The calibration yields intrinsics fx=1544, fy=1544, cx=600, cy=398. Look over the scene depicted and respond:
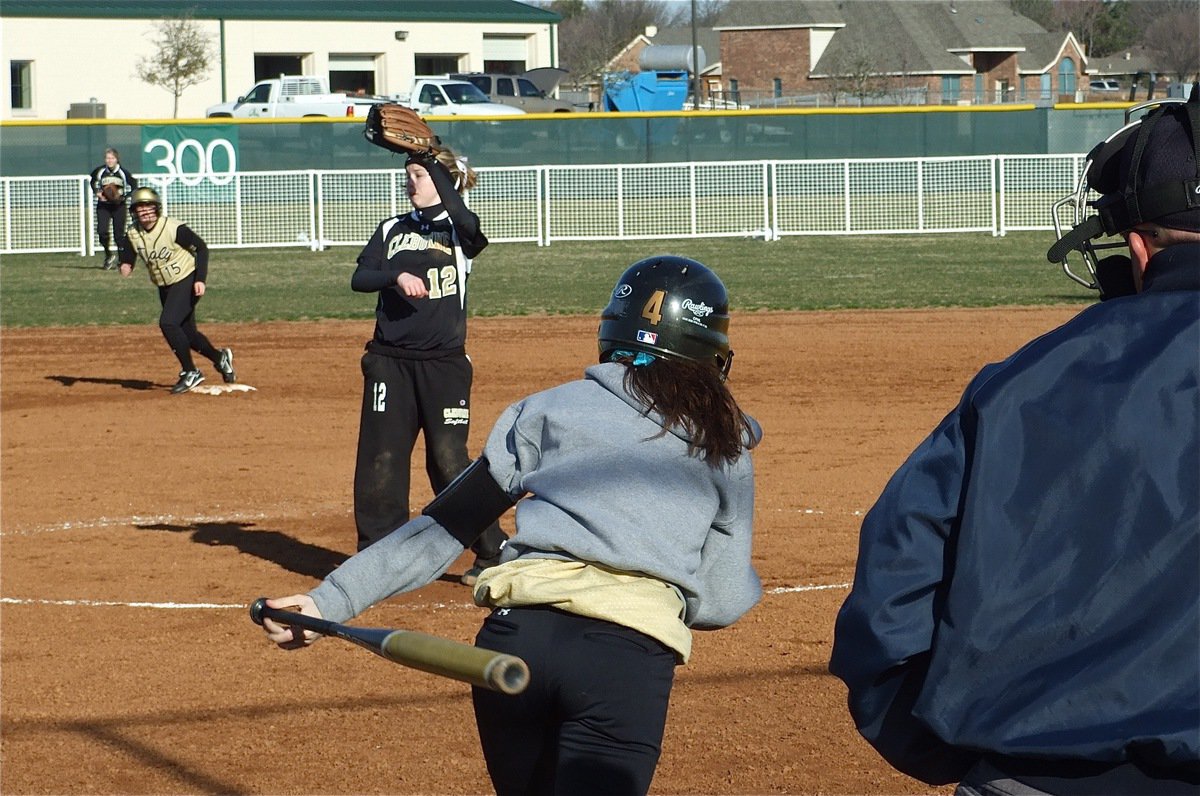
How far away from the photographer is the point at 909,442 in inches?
464

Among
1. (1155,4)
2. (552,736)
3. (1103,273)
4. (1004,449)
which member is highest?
(1155,4)

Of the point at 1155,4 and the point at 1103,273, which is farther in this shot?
the point at 1155,4

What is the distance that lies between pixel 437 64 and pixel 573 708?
6393 centimetres

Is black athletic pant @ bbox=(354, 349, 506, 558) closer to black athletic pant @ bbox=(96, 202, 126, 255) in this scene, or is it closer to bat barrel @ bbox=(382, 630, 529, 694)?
bat barrel @ bbox=(382, 630, 529, 694)

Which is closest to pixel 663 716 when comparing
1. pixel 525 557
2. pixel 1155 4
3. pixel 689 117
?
pixel 525 557

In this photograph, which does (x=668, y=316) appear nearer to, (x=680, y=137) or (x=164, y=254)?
(x=164, y=254)

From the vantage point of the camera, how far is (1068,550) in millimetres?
2291

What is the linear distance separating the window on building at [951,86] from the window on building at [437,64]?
88.0ft

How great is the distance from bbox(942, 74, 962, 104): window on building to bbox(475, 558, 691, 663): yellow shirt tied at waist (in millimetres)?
77695

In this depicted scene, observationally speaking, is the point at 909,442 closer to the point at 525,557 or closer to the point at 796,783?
the point at 796,783

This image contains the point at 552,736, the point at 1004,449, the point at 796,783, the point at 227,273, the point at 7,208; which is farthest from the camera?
the point at 7,208

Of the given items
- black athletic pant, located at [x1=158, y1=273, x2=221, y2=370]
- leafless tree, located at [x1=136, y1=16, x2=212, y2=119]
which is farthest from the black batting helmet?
leafless tree, located at [x1=136, y1=16, x2=212, y2=119]

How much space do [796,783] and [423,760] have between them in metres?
1.38

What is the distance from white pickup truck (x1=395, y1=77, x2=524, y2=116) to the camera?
42.9 m
